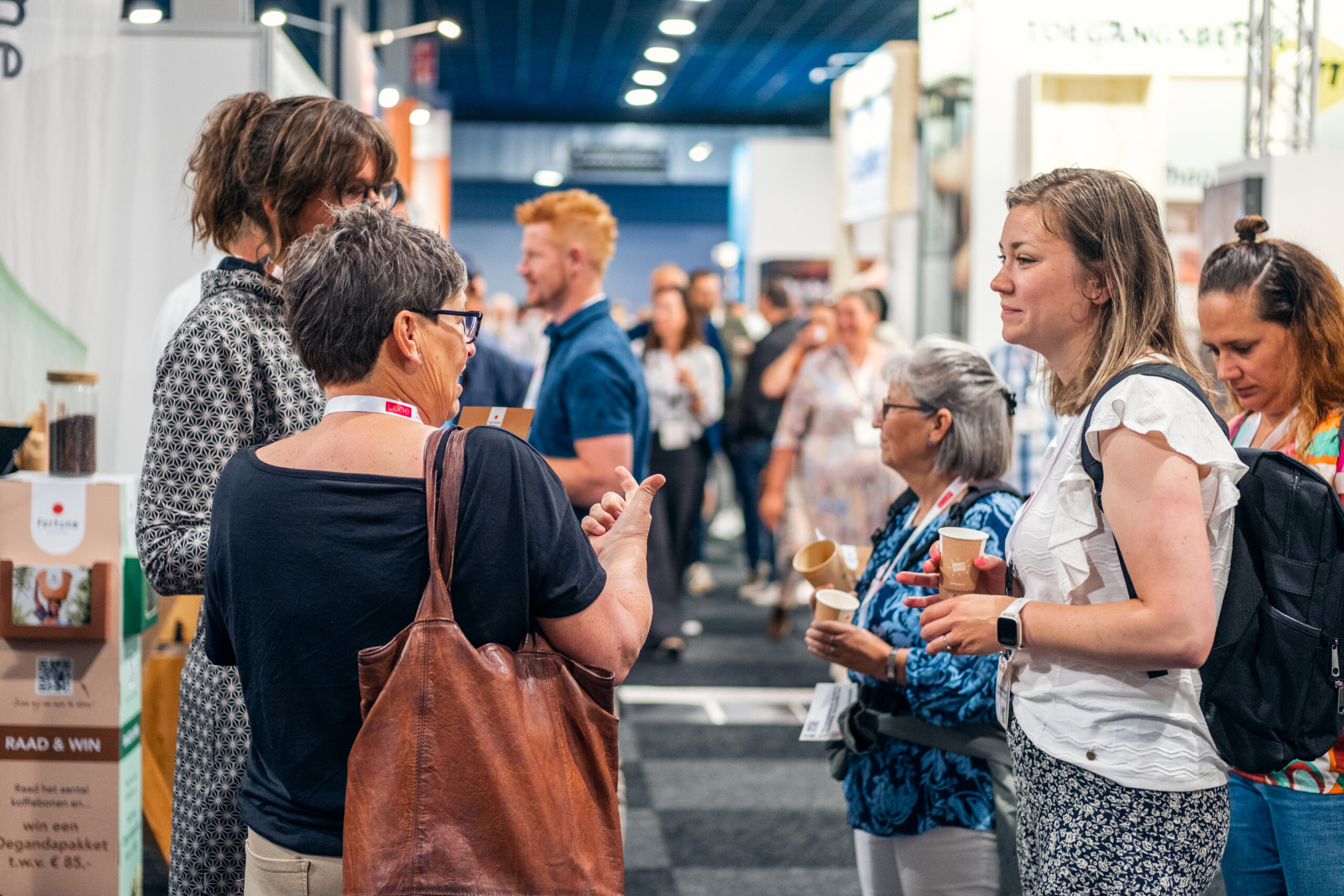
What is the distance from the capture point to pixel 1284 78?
3482mm

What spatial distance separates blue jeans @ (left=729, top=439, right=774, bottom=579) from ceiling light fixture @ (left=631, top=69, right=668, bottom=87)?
11104mm

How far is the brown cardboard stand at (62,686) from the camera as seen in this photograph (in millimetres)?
2389

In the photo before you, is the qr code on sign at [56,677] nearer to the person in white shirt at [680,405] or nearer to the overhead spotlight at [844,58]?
the person in white shirt at [680,405]

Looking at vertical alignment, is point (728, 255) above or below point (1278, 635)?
above

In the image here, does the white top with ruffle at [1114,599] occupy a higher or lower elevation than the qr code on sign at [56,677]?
higher

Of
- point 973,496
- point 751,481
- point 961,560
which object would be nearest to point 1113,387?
point 961,560

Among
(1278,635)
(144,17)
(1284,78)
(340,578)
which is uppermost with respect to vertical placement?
(144,17)

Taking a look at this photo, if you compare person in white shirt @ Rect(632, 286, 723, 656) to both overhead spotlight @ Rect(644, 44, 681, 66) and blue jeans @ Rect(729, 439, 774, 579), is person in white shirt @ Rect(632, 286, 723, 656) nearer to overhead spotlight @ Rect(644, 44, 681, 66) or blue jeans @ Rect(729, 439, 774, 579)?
blue jeans @ Rect(729, 439, 774, 579)

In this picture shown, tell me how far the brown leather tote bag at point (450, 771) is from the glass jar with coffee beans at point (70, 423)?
1614mm

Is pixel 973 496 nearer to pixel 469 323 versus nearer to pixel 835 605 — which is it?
pixel 835 605

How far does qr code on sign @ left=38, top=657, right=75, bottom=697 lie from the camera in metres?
2.41

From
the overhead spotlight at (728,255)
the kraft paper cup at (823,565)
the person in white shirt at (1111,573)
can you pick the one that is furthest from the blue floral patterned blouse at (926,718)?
the overhead spotlight at (728,255)

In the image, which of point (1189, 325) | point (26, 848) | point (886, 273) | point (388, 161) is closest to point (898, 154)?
point (886, 273)

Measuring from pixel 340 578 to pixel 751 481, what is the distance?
20.6 feet
